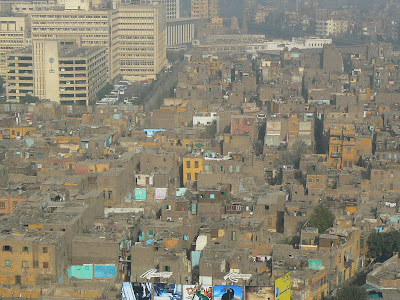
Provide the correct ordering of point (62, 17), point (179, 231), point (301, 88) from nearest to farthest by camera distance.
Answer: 1. point (179, 231)
2. point (301, 88)
3. point (62, 17)

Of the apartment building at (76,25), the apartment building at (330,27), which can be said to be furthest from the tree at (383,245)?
the apartment building at (330,27)

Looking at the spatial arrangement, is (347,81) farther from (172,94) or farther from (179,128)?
(179,128)

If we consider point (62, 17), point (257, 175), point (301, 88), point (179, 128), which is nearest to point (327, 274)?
point (257, 175)

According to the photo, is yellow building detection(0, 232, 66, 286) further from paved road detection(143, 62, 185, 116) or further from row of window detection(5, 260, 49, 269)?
paved road detection(143, 62, 185, 116)

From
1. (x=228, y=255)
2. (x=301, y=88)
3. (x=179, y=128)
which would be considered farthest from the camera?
(x=301, y=88)

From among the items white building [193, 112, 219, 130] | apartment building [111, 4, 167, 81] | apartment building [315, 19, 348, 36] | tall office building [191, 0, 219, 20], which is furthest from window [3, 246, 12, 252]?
tall office building [191, 0, 219, 20]

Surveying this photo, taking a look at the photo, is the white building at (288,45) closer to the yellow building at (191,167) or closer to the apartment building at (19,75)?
the apartment building at (19,75)
